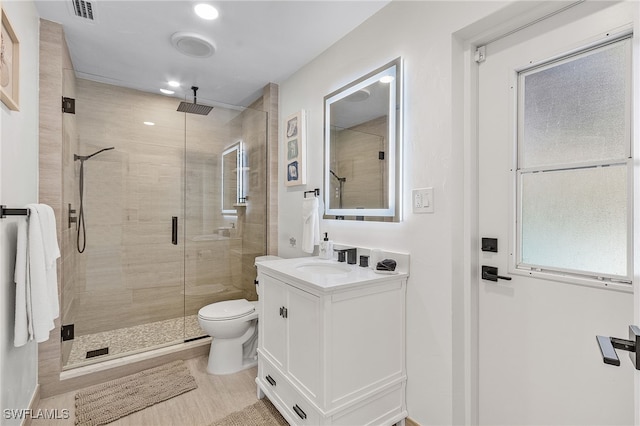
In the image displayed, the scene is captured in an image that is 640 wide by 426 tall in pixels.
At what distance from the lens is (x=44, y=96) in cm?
195

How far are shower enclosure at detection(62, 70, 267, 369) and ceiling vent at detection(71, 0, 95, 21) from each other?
34.5 inches

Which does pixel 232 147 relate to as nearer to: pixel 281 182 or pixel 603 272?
pixel 281 182

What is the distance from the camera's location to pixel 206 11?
6.07ft

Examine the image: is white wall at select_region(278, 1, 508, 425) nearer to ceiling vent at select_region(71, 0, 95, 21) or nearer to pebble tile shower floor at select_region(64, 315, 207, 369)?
ceiling vent at select_region(71, 0, 95, 21)

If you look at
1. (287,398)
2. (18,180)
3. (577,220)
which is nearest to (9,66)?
(18,180)

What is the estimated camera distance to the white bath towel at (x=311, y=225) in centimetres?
230

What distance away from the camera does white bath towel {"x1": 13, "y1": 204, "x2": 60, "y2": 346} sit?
1406 mm

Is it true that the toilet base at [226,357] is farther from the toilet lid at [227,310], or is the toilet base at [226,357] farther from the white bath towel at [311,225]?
the white bath towel at [311,225]

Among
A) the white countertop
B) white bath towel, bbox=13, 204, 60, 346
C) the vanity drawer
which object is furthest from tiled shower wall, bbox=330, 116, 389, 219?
white bath towel, bbox=13, 204, 60, 346

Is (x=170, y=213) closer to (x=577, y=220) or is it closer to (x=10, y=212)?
(x=10, y=212)

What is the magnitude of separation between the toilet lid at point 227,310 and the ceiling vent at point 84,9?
2.16m

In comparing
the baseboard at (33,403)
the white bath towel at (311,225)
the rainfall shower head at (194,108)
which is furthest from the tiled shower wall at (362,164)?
the baseboard at (33,403)

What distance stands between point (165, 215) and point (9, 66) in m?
1.76

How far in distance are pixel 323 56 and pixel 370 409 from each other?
7.91ft
